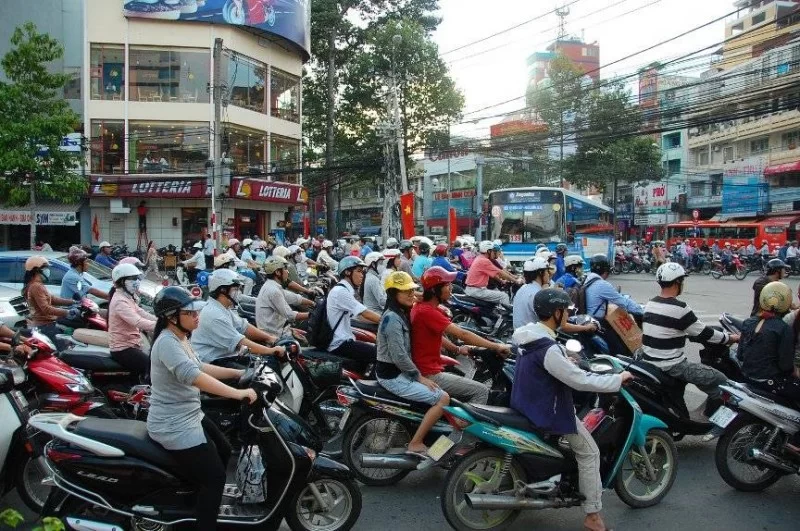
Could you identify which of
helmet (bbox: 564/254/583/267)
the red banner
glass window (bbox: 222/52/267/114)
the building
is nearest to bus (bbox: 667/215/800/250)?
the red banner

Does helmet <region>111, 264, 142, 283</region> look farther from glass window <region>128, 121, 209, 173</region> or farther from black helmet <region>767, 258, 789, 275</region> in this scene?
glass window <region>128, 121, 209, 173</region>

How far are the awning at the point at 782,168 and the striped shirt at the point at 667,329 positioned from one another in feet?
119

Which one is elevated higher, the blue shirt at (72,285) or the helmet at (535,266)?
the helmet at (535,266)

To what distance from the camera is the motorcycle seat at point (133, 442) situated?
3344 mm

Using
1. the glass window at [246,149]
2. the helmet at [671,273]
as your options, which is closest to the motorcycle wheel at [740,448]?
the helmet at [671,273]

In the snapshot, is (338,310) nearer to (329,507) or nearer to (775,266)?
(329,507)

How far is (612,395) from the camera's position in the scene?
4309mm

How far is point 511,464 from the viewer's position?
153 inches

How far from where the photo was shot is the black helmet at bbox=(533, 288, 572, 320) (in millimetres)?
3865

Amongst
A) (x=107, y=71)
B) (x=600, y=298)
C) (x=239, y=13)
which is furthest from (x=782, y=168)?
(x=600, y=298)

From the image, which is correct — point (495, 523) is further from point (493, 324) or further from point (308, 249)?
point (308, 249)

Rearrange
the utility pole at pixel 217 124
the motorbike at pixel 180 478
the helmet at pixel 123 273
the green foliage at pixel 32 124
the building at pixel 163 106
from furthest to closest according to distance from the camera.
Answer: the building at pixel 163 106, the utility pole at pixel 217 124, the green foliage at pixel 32 124, the helmet at pixel 123 273, the motorbike at pixel 180 478

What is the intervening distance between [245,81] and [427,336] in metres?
27.3

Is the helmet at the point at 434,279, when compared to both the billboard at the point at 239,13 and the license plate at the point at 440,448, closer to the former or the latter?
the license plate at the point at 440,448
